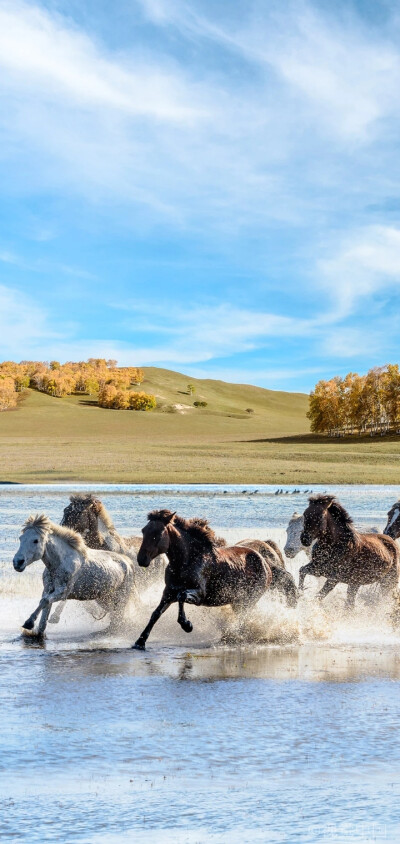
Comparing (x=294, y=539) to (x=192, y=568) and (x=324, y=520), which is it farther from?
(x=192, y=568)

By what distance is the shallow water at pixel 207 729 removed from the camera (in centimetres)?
608

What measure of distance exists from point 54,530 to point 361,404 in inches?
4945

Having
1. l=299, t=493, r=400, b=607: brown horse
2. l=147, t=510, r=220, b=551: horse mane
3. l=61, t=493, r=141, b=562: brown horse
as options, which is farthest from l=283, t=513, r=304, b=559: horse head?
l=147, t=510, r=220, b=551: horse mane

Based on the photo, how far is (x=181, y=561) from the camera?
37.1 ft

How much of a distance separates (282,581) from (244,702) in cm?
397

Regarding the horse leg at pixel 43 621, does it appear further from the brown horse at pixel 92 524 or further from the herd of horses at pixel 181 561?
the brown horse at pixel 92 524

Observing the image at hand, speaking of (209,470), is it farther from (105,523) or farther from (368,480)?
(105,523)

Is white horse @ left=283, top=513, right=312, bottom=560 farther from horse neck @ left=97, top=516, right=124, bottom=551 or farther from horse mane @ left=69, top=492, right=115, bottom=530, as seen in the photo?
horse mane @ left=69, top=492, right=115, bottom=530

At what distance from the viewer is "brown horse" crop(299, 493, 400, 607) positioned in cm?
1250

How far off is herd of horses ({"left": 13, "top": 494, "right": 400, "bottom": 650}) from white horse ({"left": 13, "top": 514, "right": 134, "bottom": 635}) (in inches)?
0.5

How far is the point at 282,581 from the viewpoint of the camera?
12.7 metres

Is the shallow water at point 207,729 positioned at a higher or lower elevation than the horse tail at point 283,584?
lower

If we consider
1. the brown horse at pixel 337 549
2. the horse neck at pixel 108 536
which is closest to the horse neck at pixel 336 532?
the brown horse at pixel 337 549

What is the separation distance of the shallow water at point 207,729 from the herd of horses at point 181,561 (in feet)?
1.24
